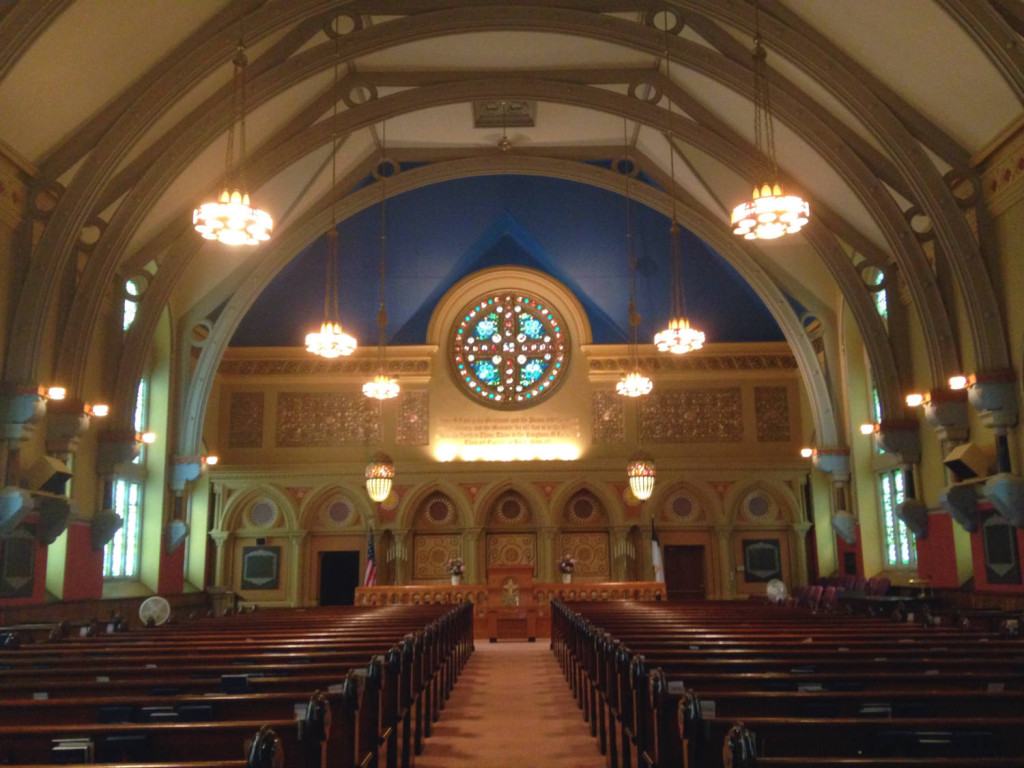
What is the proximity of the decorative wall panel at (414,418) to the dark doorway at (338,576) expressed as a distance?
129 inches

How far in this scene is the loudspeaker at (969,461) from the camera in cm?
1462

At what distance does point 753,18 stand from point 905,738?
1283cm

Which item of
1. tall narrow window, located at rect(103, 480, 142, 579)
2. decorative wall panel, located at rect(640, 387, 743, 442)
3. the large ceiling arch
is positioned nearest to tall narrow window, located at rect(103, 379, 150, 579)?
tall narrow window, located at rect(103, 480, 142, 579)

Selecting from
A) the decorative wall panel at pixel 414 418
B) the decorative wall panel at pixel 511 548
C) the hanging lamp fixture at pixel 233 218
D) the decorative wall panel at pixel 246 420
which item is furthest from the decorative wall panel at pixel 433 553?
the hanging lamp fixture at pixel 233 218

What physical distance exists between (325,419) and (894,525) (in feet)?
46.7

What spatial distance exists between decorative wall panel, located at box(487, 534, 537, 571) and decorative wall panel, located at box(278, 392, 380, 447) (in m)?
4.16

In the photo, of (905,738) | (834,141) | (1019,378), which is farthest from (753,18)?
(905,738)

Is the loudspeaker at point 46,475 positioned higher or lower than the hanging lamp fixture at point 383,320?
lower

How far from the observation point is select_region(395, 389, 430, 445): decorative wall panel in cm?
2519

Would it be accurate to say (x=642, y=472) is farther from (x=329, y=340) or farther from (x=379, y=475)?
(x=329, y=340)

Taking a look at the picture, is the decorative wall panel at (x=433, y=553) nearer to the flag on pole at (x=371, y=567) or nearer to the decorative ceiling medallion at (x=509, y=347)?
the flag on pole at (x=371, y=567)

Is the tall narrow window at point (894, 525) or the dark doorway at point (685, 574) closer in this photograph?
the tall narrow window at point (894, 525)

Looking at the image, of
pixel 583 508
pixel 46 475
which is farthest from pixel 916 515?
pixel 46 475

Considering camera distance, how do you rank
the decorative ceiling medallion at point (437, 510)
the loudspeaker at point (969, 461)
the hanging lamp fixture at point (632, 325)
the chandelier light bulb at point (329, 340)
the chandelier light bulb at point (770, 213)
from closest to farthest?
the chandelier light bulb at point (770, 213)
the loudspeaker at point (969, 461)
the chandelier light bulb at point (329, 340)
the hanging lamp fixture at point (632, 325)
the decorative ceiling medallion at point (437, 510)
